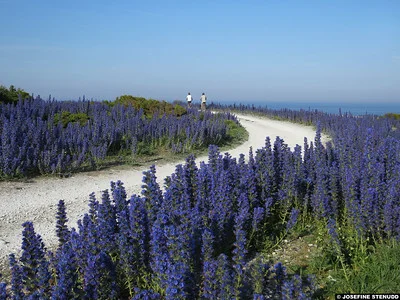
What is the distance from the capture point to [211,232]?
3.55 meters

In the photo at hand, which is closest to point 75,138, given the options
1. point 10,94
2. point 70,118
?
point 70,118

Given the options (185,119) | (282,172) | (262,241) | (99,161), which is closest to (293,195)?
(282,172)

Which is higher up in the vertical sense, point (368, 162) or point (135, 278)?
point (368, 162)

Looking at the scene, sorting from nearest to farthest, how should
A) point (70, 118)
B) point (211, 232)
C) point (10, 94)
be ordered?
point (211, 232) → point (70, 118) → point (10, 94)

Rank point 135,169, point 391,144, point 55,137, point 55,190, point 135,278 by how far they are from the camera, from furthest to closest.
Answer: point 55,137, point 135,169, point 55,190, point 391,144, point 135,278

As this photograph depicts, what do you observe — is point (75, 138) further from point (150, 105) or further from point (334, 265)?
point (150, 105)

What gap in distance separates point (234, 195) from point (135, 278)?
71.8 inches

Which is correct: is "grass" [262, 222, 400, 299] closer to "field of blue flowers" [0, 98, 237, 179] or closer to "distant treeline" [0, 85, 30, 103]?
"field of blue flowers" [0, 98, 237, 179]

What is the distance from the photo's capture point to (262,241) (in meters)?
4.75

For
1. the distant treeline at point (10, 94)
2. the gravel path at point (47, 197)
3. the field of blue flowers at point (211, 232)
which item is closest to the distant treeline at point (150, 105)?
the distant treeline at point (10, 94)

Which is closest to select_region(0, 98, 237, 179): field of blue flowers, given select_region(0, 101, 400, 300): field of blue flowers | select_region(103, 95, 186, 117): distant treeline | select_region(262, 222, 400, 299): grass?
select_region(103, 95, 186, 117): distant treeline

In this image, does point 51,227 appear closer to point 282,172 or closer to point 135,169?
point 282,172

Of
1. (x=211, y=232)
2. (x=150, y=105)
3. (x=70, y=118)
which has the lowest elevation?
(x=211, y=232)

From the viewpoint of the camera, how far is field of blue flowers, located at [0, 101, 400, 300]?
2919 mm
